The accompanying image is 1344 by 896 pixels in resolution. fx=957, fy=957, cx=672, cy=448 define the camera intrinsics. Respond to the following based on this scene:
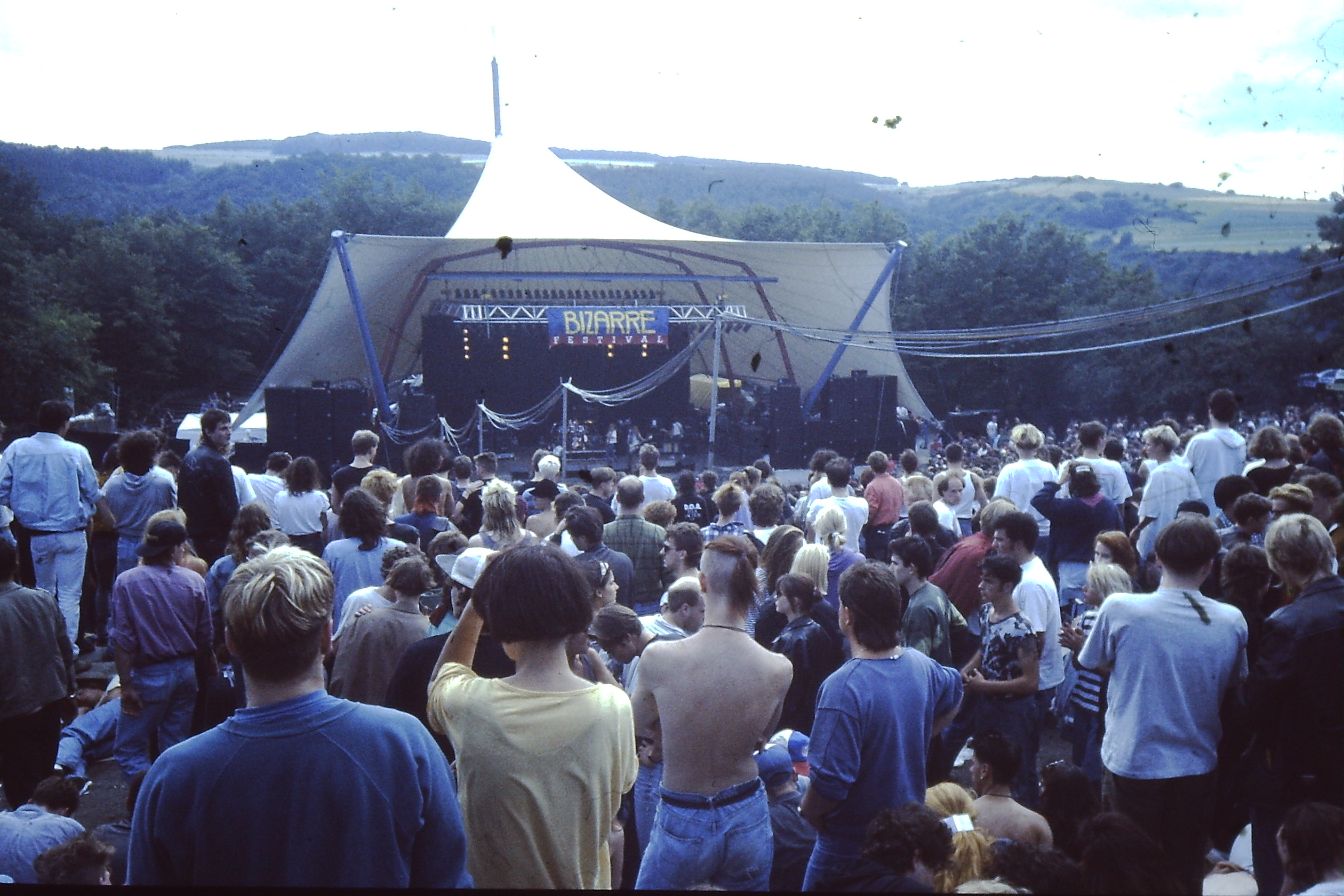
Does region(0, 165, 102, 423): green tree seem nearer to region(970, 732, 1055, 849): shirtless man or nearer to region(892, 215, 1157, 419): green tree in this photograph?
region(970, 732, 1055, 849): shirtless man

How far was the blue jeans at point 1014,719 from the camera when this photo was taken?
335 cm

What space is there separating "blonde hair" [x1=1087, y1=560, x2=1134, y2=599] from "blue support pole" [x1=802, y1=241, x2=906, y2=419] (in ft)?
Answer: 43.7

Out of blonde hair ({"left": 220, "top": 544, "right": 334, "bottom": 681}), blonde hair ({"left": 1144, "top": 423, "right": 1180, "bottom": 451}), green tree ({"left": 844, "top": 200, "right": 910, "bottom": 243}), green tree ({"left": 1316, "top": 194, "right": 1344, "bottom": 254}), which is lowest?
blonde hair ({"left": 1144, "top": 423, "right": 1180, "bottom": 451})

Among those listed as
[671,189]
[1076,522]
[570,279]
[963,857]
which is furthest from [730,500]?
A: [671,189]

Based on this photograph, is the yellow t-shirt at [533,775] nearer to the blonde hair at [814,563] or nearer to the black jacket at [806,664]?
the black jacket at [806,664]

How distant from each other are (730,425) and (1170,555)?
17144mm

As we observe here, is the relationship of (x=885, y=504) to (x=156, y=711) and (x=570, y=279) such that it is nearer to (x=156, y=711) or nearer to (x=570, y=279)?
(x=156, y=711)

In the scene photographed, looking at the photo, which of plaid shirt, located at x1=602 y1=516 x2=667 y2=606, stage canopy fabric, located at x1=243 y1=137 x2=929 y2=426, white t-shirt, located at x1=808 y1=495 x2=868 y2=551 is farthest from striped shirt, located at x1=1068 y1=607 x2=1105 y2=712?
stage canopy fabric, located at x1=243 y1=137 x2=929 y2=426

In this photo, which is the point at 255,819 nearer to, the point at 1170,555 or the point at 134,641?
the point at 1170,555

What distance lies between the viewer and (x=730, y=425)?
776 inches

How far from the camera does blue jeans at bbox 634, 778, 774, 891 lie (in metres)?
2.26

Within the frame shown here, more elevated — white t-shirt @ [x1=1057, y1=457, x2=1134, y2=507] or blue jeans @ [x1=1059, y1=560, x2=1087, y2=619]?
white t-shirt @ [x1=1057, y1=457, x2=1134, y2=507]

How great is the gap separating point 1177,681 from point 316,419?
44.4 feet

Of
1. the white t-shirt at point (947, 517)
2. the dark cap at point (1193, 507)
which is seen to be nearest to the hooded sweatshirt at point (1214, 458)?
the dark cap at point (1193, 507)
